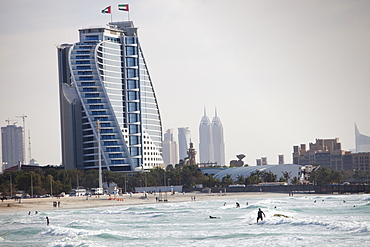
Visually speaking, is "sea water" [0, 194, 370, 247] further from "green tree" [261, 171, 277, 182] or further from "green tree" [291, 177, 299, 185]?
"green tree" [261, 171, 277, 182]

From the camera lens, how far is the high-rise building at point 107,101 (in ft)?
512

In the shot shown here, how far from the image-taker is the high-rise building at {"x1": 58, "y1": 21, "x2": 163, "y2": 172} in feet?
512

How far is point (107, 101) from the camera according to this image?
516 feet

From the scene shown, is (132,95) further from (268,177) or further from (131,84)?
(268,177)

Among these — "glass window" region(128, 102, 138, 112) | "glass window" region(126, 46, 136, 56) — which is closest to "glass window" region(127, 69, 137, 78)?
"glass window" region(126, 46, 136, 56)

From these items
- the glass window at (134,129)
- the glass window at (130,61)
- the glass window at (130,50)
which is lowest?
the glass window at (134,129)

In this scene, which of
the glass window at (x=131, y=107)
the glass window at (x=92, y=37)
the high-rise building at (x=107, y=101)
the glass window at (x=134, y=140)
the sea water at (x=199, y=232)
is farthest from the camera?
the glass window at (x=131, y=107)

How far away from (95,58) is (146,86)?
1784 centimetres

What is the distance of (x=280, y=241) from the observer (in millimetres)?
35469

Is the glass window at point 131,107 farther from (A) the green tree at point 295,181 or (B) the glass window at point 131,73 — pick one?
(A) the green tree at point 295,181

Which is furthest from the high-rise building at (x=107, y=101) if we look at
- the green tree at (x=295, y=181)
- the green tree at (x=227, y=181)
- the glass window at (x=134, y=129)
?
the green tree at (x=295, y=181)

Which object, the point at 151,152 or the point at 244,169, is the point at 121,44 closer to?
the point at 151,152

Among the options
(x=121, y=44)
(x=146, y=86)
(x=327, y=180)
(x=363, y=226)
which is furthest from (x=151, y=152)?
(x=363, y=226)

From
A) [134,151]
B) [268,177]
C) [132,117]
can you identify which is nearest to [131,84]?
[132,117]
